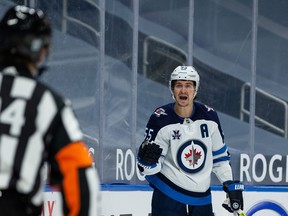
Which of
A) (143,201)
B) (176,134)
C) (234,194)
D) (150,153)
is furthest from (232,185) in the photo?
(143,201)

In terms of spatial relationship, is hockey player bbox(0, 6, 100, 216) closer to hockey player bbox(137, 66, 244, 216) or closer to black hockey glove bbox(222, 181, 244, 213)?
hockey player bbox(137, 66, 244, 216)

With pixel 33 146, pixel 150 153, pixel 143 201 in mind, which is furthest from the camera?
pixel 143 201

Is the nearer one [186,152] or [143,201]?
[186,152]

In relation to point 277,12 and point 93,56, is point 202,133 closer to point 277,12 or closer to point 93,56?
point 93,56

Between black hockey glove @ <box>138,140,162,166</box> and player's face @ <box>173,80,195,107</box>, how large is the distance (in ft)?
1.07

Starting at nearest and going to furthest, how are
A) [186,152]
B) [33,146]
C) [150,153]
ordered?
[33,146] < [150,153] < [186,152]

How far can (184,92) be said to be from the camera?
19.2 ft

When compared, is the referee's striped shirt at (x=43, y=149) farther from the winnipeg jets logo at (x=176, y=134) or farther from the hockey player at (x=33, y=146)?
the winnipeg jets logo at (x=176, y=134)

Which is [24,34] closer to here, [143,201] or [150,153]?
[150,153]

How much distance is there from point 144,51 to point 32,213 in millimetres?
5272

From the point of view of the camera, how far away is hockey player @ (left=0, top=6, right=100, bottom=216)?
8.95 ft

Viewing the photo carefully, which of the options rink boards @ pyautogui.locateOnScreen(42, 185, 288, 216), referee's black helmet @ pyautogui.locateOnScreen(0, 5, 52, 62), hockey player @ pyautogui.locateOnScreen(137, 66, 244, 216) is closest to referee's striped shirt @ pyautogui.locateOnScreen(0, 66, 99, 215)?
referee's black helmet @ pyautogui.locateOnScreen(0, 5, 52, 62)

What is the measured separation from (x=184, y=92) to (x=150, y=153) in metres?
0.45

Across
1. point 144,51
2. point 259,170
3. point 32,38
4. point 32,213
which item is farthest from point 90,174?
point 259,170
